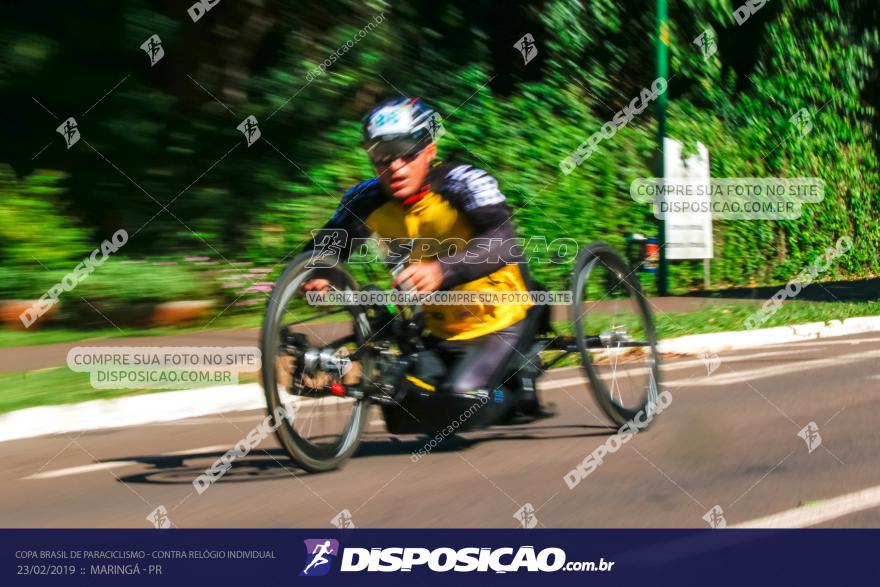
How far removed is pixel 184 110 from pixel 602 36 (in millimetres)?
7590

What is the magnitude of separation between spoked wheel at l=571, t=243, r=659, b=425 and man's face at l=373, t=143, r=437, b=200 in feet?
3.21

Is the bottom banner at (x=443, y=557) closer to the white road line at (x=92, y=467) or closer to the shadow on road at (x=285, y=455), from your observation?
the shadow on road at (x=285, y=455)

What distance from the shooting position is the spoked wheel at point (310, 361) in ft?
15.7

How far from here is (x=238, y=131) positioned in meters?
11.9

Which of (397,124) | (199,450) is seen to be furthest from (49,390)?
(397,124)

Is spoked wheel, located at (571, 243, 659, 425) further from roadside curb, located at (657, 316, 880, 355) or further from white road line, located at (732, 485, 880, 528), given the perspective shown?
roadside curb, located at (657, 316, 880, 355)

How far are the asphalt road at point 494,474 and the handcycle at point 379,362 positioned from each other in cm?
21

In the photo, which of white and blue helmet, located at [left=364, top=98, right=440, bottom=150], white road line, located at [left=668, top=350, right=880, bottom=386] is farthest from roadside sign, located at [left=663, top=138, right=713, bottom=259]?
white and blue helmet, located at [left=364, top=98, right=440, bottom=150]

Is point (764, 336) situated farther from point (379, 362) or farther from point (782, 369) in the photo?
point (379, 362)

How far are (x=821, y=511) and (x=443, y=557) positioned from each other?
159 centimetres

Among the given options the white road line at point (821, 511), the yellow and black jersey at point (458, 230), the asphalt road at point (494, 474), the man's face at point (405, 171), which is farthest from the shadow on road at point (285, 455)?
the white road line at point (821, 511)

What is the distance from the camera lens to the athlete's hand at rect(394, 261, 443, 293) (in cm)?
506

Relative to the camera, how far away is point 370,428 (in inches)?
266

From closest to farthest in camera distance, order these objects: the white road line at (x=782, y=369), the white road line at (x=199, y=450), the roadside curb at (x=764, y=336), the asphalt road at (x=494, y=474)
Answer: the asphalt road at (x=494, y=474), the white road line at (x=199, y=450), the white road line at (x=782, y=369), the roadside curb at (x=764, y=336)
